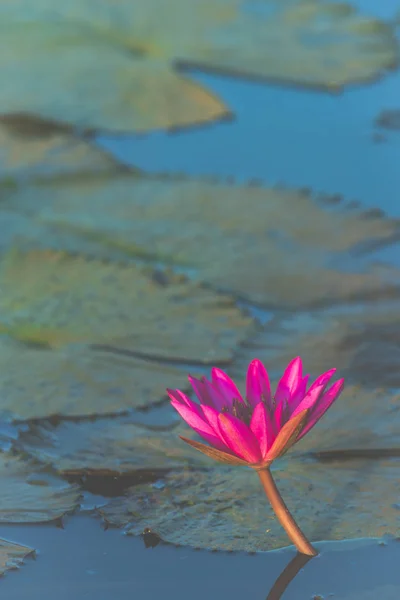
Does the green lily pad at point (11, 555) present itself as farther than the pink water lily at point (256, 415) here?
Yes

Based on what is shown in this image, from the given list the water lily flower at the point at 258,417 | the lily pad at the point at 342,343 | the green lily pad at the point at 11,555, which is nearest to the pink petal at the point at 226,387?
the water lily flower at the point at 258,417

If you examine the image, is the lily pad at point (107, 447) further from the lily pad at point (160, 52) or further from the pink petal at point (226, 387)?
the lily pad at point (160, 52)

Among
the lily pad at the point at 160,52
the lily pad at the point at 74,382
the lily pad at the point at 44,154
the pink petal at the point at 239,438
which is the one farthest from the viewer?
the lily pad at the point at 160,52

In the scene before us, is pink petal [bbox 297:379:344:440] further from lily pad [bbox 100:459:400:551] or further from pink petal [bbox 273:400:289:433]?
A: lily pad [bbox 100:459:400:551]

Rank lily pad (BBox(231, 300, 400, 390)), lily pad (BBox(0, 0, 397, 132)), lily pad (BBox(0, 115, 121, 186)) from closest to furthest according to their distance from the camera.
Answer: lily pad (BBox(231, 300, 400, 390)), lily pad (BBox(0, 115, 121, 186)), lily pad (BBox(0, 0, 397, 132))

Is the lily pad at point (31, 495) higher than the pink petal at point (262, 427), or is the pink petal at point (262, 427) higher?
the pink petal at point (262, 427)

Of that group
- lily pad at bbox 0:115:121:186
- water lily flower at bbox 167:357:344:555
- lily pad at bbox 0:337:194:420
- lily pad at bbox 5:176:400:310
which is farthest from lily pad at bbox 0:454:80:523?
lily pad at bbox 0:115:121:186

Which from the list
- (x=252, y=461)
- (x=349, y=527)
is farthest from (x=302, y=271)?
(x=252, y=461)
